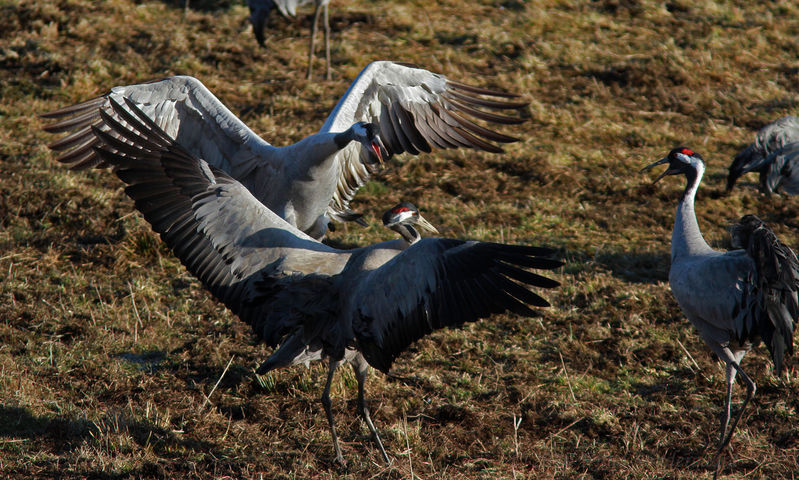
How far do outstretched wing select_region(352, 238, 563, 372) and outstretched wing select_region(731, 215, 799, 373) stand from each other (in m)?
1.35

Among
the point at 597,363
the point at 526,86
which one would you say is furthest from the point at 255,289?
the point at 526,86

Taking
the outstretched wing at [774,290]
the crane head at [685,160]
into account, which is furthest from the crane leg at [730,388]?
the crane head at [685,160]

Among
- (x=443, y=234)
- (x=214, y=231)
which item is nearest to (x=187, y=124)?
(x=214, y=231)

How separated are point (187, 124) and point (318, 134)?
94 centimetres

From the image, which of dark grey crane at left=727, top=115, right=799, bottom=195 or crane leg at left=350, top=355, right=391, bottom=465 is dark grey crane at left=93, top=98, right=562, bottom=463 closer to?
crane leg at left=350, top=355, right=391, bottom=465

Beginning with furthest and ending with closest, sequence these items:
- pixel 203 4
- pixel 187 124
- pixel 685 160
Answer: pixel 203 4
pixel 187 124
pixel 685 160

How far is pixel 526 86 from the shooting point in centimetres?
910

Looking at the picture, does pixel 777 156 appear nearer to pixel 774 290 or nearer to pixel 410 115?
pixel 774 290

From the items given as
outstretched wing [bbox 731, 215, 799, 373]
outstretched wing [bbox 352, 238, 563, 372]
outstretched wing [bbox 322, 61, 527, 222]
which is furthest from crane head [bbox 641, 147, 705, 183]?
outstretched wing [bbox 352, 238, 563, 372]

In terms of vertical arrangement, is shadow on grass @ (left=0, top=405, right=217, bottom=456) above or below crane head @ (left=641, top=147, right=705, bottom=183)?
below

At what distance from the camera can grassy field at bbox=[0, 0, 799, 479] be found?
4.21 meters

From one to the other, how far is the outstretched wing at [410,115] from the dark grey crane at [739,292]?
1.85 metres

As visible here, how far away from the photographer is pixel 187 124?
5.62 m

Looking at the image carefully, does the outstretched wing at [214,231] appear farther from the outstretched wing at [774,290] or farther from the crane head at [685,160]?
the crane head at [685,160]
